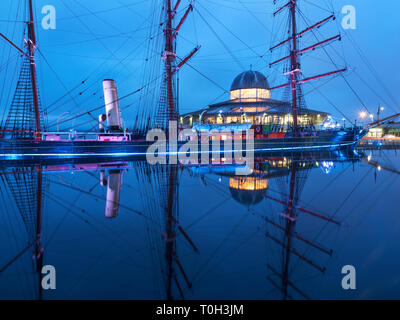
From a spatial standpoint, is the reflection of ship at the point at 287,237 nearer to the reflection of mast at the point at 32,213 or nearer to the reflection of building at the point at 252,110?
the reflection of mast at the point at 32,213

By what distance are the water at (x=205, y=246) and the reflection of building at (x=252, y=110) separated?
2992cm

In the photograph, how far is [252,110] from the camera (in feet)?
155

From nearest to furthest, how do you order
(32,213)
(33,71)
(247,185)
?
(32,213), (247,185), (33,71)

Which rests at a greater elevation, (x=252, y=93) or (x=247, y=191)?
(x=252, y=93)

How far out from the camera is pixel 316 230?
3750mm

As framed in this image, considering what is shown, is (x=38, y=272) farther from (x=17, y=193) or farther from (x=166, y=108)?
(x=166, y=108)

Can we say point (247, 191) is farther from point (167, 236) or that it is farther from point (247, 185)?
point (167, 236)

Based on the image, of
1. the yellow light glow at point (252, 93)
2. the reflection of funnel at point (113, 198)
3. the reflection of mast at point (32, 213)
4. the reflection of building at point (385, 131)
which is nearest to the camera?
the reflection of mast at point (32, 213)

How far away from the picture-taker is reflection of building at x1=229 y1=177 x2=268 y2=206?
5.77 m

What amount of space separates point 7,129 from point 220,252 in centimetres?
2558

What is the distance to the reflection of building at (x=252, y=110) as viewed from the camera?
4350 centimetres

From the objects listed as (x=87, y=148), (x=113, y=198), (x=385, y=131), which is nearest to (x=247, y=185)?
(x=113, y=198)

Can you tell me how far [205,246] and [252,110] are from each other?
46613 millimetres

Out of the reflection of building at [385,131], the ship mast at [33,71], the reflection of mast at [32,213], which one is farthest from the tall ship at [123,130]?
the reflection of building at [385,131]
